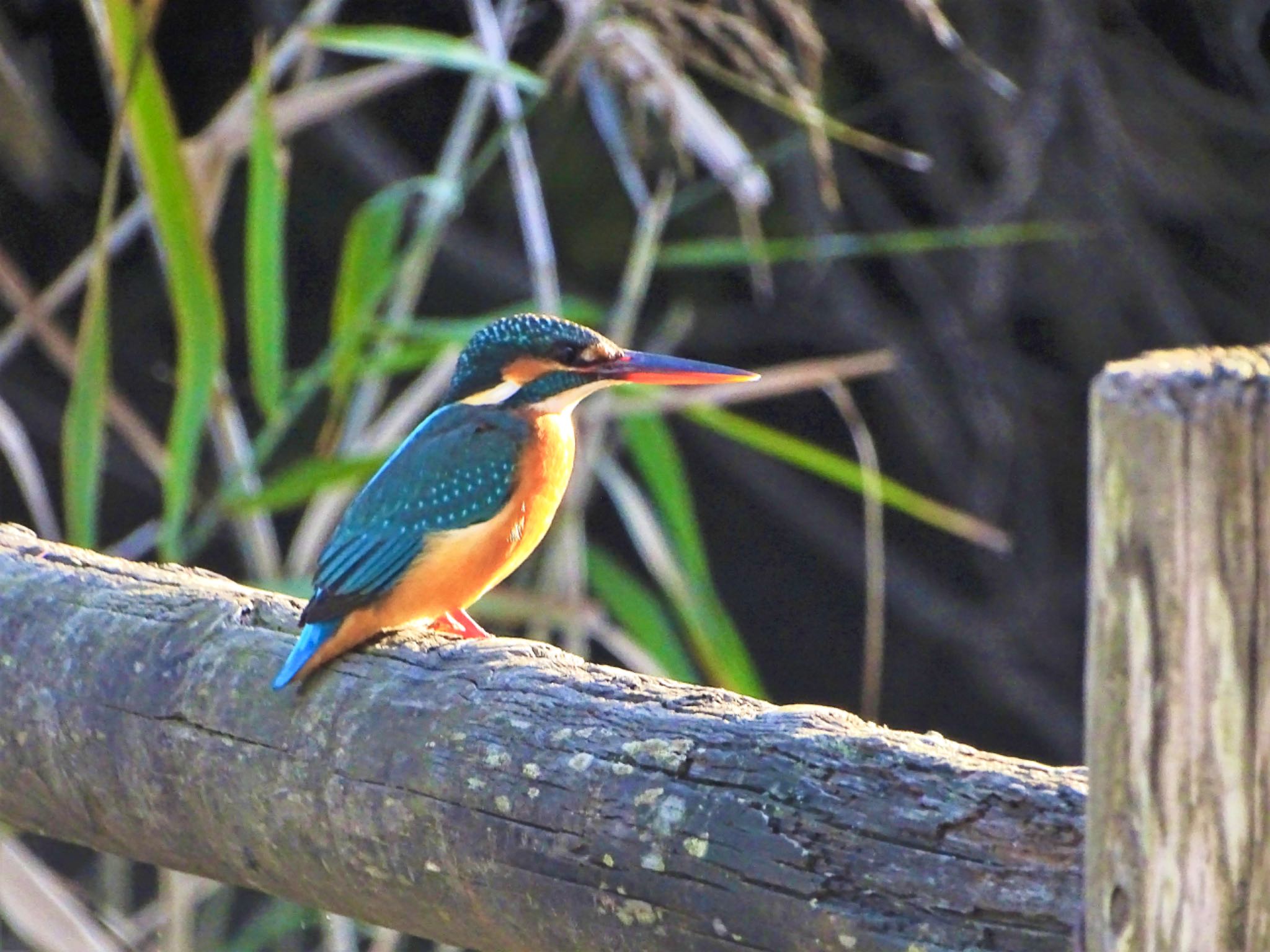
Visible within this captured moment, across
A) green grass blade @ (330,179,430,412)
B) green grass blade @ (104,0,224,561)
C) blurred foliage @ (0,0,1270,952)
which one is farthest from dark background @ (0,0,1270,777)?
green grass blade @ (104,0,224,561)

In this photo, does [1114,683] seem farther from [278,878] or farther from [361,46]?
[361,46]

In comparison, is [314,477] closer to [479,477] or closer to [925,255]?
[479,477]

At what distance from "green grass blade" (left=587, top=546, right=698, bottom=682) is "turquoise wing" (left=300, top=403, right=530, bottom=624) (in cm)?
55

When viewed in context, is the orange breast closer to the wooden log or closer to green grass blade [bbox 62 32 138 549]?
the wooden log

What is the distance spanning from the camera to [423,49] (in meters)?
2.21

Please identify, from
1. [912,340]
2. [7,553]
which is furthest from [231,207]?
[7,553]

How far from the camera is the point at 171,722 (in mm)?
1377

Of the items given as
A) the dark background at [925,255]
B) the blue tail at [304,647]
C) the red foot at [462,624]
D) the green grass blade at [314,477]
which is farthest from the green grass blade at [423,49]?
the dark background at [925,255]

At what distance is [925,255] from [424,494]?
215 centimetres

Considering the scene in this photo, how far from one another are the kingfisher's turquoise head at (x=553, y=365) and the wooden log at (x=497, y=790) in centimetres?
51

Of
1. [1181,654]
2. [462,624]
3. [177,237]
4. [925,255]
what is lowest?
[1181,654]

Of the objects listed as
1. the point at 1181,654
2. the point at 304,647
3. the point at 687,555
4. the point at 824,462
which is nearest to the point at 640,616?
the point at 687,555

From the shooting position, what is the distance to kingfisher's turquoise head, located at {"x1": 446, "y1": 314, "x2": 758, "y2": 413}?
1.97m

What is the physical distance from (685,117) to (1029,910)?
1622mm
